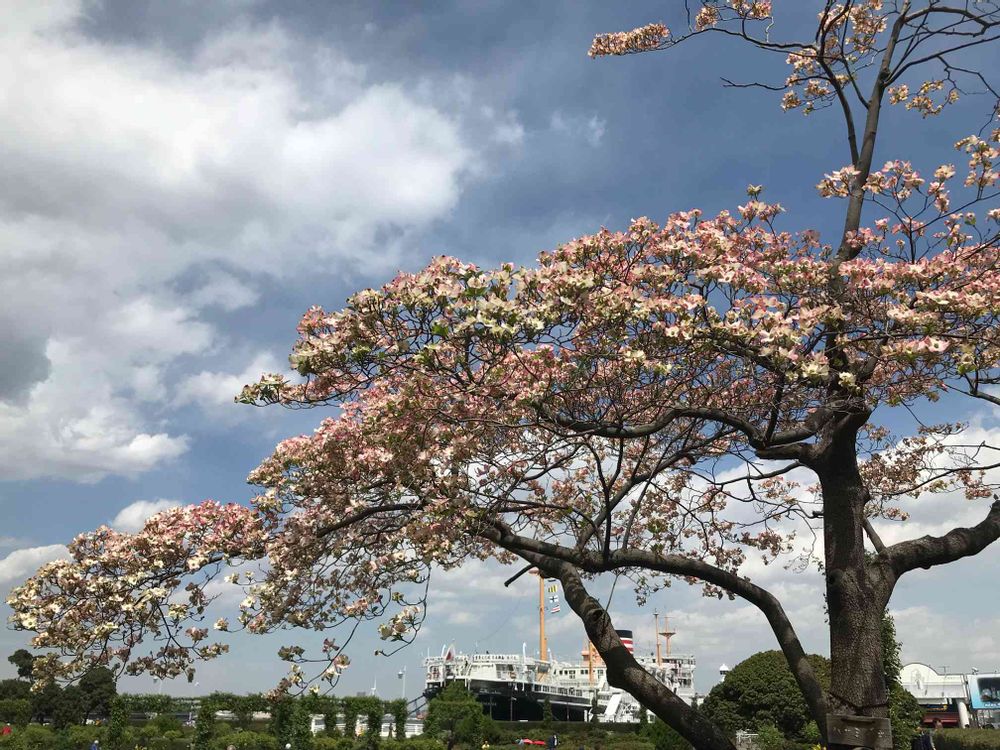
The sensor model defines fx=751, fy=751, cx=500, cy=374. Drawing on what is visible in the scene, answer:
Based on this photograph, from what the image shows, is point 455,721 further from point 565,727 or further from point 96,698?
point 96,698

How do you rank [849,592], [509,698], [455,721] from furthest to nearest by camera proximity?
1. [509,698]
2. [455,721]
3. [849,592]

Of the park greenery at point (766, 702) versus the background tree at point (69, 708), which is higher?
the park greenery at point (766, 702)

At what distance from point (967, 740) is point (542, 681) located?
4234 centimetres

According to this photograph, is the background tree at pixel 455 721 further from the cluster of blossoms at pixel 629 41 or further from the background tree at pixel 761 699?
the cluster of blossoms at pixel 629 41

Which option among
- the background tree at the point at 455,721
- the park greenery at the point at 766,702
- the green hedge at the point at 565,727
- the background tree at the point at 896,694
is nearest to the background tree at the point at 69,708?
the background tree at the point at 455,721

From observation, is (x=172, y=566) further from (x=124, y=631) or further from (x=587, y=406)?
(x=587, y=406)

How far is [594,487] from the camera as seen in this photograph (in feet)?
34.7

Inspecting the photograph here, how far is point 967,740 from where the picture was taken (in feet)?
79.1

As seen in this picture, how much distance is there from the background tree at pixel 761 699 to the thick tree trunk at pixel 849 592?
1891 cm

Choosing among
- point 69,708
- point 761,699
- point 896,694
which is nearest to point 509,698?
point 69,708

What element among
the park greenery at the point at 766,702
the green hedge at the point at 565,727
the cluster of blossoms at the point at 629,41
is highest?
the cluster of blossoms at the point at 629,41

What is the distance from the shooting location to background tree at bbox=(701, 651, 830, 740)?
989 inches

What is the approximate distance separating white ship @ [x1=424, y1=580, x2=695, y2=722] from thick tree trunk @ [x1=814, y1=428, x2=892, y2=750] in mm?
46613

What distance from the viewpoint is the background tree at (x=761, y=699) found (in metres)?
25.1
